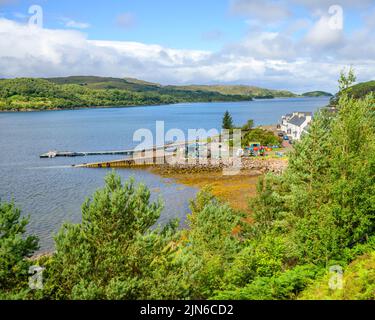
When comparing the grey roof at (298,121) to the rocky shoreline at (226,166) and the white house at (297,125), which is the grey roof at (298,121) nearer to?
the white house at (297,125)

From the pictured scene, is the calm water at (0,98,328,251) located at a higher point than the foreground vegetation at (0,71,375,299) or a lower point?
lower

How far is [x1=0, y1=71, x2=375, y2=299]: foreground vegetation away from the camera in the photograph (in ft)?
46.5

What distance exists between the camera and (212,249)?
21.9 meters

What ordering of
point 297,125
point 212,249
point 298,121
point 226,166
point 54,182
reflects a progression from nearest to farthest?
point 212,249 → point 54,182 → point 226,166 → point 297,125 → point 298,121

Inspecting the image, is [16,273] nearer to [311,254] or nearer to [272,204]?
[311,254]

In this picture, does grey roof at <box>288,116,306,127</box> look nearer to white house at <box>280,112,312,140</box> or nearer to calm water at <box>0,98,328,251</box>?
white house at <box>280,112,312,140</box>

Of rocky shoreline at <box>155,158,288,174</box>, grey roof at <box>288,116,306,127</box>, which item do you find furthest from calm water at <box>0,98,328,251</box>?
grey roof at <box>288,116,306,127</box>

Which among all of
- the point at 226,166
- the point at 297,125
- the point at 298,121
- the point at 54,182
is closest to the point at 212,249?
the point at 54,182

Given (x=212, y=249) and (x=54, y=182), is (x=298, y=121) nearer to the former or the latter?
(x=54, y=182)

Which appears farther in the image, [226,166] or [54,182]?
[226,166]

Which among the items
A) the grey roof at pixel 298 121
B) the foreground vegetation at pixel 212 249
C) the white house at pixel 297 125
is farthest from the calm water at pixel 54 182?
the grey roof at pixel 298 121

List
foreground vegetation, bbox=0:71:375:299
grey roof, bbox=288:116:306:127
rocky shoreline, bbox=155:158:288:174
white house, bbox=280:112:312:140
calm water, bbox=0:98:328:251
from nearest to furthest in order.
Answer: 1. foreground vegetation, bbox=0:71:375:299
2. calm water, bbox=0:98:328:251
3. rocky shoreline, bbox=155:158:288:174
4. white house, bbox=280:112:312:140
5. grey roof, bbox=288:116:306:127

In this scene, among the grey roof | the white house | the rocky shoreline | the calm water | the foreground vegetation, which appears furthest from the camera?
the grey roof

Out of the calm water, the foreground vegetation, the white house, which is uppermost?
the white house
